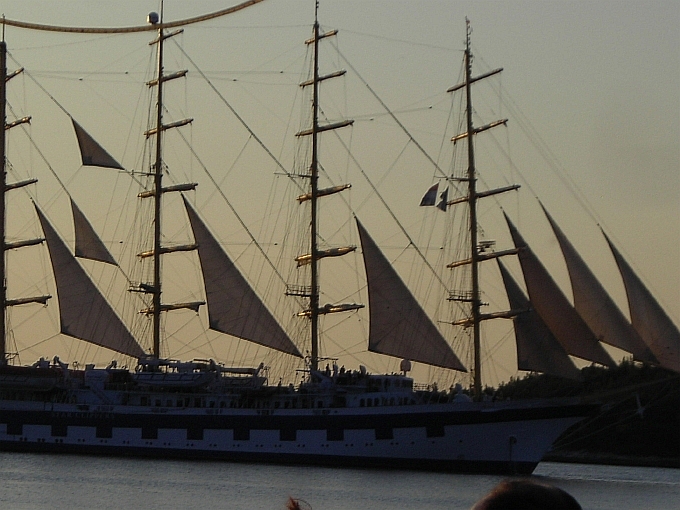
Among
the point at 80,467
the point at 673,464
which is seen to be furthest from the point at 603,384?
the point at 80,467

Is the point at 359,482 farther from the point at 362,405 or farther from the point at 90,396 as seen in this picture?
→ the point at 90,396

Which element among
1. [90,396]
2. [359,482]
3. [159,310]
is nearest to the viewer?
[359,482]

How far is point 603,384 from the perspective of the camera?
77625 mm

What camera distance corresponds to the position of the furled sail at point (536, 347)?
46.5m

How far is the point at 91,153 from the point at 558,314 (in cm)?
2244

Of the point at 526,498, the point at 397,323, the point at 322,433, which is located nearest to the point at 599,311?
the point at 397,323

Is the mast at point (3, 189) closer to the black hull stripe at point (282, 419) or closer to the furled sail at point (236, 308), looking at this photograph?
the black hull stripe at point (282, 419)

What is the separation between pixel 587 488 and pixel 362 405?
984 centimetres

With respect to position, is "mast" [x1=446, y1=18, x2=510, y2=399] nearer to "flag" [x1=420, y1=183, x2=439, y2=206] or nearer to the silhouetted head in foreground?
"flag" [x1=420, y1=183, x2=439, y2=206]

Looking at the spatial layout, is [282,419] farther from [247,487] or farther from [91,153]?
[91,153]

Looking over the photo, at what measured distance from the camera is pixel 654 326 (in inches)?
1706

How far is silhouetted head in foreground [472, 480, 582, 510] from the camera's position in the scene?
2.33 meters

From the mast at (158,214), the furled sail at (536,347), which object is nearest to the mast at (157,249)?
the mast at (158,214)

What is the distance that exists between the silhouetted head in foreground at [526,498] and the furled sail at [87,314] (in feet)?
177
